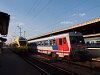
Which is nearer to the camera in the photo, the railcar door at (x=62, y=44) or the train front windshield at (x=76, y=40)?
the train front windshield at (x=76, y=40)

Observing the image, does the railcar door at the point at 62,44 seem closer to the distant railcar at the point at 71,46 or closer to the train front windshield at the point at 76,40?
the distant railcar at the point at 71,46

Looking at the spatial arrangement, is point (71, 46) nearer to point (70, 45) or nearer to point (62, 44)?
point (70, 45)

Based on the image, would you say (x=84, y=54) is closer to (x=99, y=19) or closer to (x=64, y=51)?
(x=64, y=51)

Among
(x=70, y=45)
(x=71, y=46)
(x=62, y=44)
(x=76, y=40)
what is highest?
(x=76, y=40)

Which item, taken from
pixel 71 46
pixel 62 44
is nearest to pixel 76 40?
pixel 71 46

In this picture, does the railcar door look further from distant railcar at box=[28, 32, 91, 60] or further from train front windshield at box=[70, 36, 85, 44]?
train front windshield at box=[70, 36, 85, 44]

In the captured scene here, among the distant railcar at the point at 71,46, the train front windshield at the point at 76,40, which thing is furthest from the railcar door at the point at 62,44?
the train front windshield at the point at 76,40

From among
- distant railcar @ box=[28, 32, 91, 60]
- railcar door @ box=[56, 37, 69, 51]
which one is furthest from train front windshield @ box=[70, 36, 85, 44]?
railcar door @ box=[56, 37, 69, 51]

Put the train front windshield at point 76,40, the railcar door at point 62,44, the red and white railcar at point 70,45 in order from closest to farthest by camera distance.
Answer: the red and white railcar at point 70,45, the train front windshield at point 76,40, the railcar door at point 62,44

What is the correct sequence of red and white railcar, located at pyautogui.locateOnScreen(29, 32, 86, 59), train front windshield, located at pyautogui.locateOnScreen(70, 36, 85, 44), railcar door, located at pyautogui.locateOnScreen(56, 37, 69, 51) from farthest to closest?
railcar door, located at pyautogui.locateOnScreen(56, 37, 69, 51) < train front windshield, located at pyautogui.locateOnScreen(70, 36, 85, 44) < red and white railcar, located at pyautogui.locateOnScreen(29, 32, 86, 59)

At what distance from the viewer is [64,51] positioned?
878 inches

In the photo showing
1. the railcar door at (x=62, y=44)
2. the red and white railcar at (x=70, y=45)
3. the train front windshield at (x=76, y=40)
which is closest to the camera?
the red and white railcar at (x=70, y=45)

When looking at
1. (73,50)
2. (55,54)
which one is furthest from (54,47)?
(73,50)

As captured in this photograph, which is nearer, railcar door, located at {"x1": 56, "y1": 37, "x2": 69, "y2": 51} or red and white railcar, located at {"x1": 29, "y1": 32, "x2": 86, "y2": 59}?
red and white railcar, located at {"x1": 29, "y1": 32, "x2": 86, "y2": 59}
